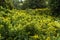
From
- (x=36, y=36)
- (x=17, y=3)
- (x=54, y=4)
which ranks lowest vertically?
(x=17, y=3)

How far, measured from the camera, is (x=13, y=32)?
25.5 ft

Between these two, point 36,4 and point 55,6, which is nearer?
point 55,6

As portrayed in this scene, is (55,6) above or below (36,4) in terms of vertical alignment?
above

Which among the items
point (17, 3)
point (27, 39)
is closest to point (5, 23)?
point (27, 39)

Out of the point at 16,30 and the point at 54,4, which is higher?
the point at 16,30

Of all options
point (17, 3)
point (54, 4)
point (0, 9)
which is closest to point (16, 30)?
point (0, 9)

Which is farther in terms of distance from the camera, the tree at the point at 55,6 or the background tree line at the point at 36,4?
the tree at the point at 55,6

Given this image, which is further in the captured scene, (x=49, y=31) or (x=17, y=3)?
(x=17, y=3)

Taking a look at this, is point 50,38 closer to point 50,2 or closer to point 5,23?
point 5,23

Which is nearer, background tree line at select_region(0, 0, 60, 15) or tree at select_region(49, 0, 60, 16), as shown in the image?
background tree line at select_region(0, 0, 60, 15)

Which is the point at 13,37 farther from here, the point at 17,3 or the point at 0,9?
the point at 17,3

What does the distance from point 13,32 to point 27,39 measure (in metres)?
0.61

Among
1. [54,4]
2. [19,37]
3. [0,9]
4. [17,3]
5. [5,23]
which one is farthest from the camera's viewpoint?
[17,3]

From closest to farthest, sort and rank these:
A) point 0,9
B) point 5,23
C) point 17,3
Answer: point 5,23 → point 0,9 → point 17,3
